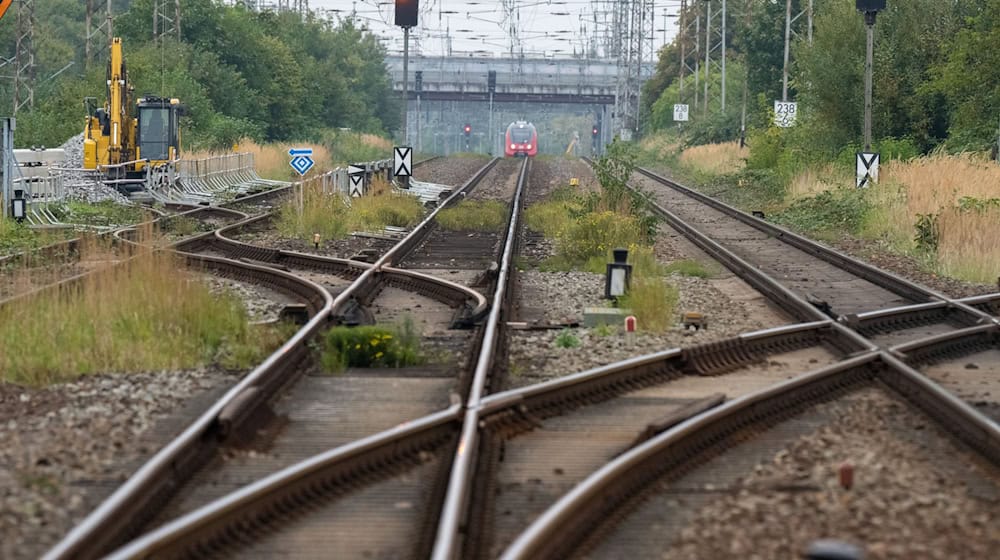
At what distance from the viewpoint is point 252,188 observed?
40.8m

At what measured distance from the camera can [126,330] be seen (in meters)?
12.0

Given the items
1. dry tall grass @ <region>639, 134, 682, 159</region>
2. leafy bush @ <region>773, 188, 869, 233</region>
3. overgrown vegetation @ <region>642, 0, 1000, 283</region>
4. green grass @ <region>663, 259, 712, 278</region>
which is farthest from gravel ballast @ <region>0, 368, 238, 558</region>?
dry tall grass @ <region>639, 134, 682, 159</region>

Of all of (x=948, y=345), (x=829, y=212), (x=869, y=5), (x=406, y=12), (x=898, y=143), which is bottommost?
(x=948, y=345)

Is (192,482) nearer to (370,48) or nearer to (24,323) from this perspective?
(24,323)

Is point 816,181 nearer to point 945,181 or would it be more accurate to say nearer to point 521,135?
point 945,181

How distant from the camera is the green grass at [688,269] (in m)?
19.3

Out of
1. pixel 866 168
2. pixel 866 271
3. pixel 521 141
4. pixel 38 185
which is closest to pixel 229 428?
pixel 866 271

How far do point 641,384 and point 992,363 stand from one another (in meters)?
3.42

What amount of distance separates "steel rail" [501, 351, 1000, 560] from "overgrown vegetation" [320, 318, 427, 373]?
315 centimetres

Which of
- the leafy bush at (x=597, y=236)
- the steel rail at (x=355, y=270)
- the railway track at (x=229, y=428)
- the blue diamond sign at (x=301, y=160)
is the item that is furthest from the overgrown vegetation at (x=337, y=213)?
the railway track at (x=229, y=428)

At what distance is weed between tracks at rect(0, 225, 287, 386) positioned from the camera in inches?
433

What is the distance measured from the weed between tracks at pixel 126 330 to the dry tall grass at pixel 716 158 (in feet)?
126

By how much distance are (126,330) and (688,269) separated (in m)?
9.47

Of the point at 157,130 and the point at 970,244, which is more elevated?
the point at 157,130
